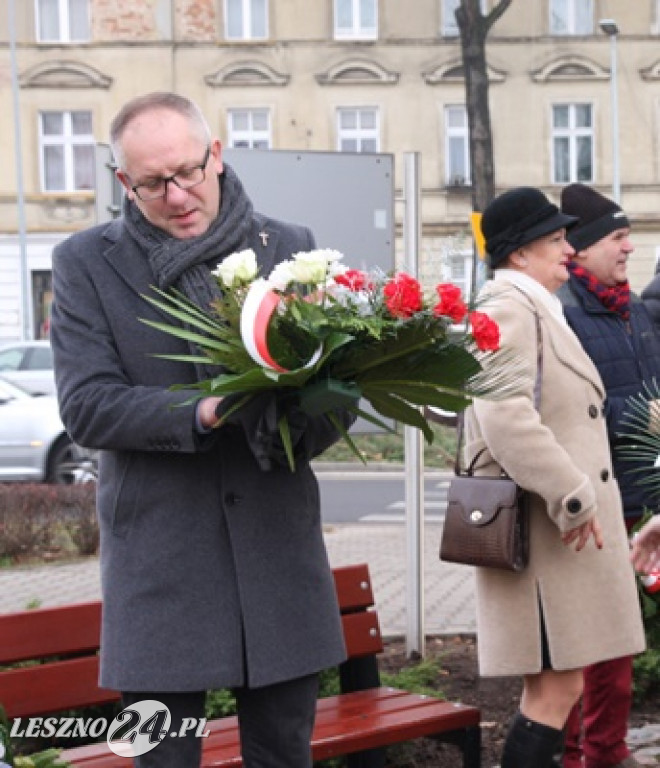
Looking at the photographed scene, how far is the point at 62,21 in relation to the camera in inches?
1652

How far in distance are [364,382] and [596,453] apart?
167 cm

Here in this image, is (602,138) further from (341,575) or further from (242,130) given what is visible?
(341,575)

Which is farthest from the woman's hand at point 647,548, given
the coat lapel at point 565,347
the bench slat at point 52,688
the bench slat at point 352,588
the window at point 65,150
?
the window at point 65,150

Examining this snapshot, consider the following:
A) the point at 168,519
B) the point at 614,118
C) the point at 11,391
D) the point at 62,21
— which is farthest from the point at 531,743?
the point at 62,21

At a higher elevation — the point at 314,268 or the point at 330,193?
the point at 330,193

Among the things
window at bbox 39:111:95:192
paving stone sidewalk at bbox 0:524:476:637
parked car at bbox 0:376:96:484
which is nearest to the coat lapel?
paving stone sidewalk at bbox 0:524:476:637

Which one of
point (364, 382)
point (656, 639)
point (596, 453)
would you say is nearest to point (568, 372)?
point (596, 453)

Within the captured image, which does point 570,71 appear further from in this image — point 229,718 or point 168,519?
point 168,519

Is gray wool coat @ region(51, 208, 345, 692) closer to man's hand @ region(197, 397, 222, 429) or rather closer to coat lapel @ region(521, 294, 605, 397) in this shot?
man's hand @ region(197, 397, 222, 429)

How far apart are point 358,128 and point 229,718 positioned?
3731 centimetres

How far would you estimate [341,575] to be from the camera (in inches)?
220

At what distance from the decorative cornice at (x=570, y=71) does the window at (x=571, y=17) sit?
0.65m

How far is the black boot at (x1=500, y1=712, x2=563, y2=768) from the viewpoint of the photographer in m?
4.72

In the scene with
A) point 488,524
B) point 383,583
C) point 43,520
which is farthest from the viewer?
point 43,520
